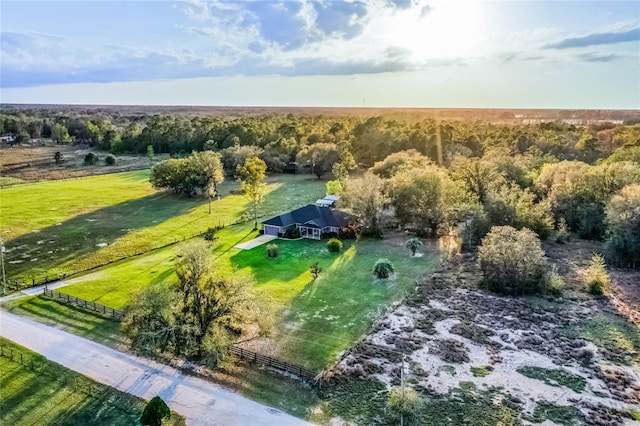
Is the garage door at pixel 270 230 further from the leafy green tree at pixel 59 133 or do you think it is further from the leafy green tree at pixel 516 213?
the leafy green tree at pixel 59 133

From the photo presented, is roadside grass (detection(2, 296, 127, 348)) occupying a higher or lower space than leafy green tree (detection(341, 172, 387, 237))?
lower

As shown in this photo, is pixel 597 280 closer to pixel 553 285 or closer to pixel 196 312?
pixel 553 285

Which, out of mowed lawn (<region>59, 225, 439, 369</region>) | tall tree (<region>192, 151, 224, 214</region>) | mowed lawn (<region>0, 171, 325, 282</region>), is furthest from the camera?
tall tree (<region>192, 151, 224, 214</region>)

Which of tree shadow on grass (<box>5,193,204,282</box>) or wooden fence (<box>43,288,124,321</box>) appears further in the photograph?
tree shadow on grass (<box>5,193,204,282</box>)

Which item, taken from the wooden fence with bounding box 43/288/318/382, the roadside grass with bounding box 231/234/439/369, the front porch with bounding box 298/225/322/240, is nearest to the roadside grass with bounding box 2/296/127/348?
the wooden fence with bounding box 43/288/318/382

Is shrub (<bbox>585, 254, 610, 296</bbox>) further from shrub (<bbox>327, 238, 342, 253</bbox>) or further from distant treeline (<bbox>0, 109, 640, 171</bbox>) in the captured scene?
distant treeline (<bbox>0, 109, 640, 171</bbox>)

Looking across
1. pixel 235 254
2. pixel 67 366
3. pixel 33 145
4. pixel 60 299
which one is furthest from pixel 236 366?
pixel 33 145

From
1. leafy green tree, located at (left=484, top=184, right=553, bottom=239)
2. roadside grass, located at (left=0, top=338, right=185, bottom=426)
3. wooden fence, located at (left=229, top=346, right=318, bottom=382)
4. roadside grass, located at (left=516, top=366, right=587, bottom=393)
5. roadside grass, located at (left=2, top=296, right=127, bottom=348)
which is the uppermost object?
leafy green tree, located at (left=484, top=184, right=553, bottom=239)

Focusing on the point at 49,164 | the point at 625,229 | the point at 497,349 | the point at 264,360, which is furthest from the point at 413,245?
the point at 49,164
